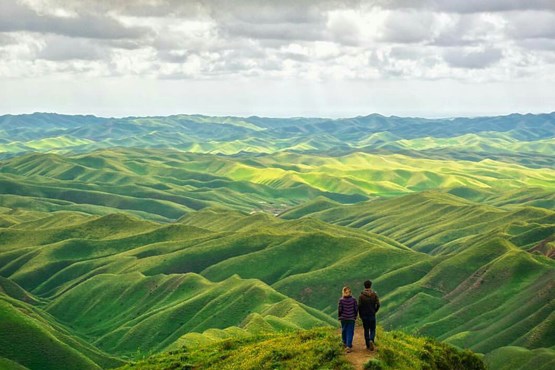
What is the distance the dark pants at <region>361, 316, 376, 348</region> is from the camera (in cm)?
4069

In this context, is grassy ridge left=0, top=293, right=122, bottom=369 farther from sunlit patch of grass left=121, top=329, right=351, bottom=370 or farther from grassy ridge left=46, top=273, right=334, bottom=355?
sunlit patch of grass left=121, top=329, right=351, bottom=370

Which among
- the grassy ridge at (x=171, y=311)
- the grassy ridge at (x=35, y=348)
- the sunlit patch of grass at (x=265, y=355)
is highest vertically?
the sunlit patch of grass at (x=265, y=355)

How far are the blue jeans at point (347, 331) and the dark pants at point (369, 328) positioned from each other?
27.1 inches

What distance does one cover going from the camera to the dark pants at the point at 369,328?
133 ft

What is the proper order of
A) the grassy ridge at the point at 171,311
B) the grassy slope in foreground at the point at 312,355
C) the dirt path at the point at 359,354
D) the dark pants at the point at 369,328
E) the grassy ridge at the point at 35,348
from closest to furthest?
the dirt path at the point at 359,354 < the dark pants at the point at 369,328 < the grassy slope in foreground at the point at 312,355 < the grassy ridge at the point at 35,348 < the grassy ridge at the point at 171,311

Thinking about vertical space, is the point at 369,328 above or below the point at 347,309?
below

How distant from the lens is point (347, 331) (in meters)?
41.4

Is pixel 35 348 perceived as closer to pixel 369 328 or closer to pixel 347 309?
pixel 369 328

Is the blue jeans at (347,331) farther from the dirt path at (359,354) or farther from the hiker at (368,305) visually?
the hiker at (368,305)

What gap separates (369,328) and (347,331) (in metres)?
1.27

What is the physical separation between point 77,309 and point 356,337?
164 metres

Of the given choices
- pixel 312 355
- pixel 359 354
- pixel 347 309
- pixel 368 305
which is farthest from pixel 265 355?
pixel 368 305

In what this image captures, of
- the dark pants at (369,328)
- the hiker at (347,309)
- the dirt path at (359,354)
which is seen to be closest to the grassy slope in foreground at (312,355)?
the dirt path at (359,354)

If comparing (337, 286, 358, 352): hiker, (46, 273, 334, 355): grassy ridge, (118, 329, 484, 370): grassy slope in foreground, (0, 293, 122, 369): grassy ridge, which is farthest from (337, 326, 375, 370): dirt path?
(0, 293, 122, 369): grassy ridge
